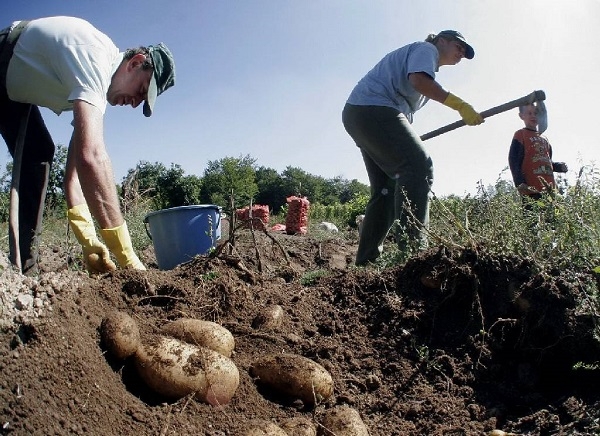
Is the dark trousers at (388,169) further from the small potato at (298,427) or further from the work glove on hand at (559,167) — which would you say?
the work glove on hand at (559,167)

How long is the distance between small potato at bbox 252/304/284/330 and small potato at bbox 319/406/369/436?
20.5 inches

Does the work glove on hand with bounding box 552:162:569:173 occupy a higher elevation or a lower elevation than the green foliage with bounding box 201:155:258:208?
lower

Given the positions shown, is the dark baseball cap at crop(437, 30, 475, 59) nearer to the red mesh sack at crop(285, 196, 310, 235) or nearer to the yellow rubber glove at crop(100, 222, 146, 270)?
the yellow rubber glove at crop(100, 222, 146, 270)

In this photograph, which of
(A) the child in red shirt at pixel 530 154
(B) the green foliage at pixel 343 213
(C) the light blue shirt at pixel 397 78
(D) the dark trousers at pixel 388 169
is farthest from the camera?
(B) the green foliage at pixel 343 213

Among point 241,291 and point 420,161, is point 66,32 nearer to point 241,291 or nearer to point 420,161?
point 241,291

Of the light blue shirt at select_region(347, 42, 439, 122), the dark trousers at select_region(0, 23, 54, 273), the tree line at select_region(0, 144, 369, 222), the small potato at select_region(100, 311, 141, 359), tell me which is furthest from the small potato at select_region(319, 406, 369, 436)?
the tree line at select_region(0, 144, 369, 222)

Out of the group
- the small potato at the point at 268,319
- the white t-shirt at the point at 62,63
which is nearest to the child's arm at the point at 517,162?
the small potato at the point at 268,319

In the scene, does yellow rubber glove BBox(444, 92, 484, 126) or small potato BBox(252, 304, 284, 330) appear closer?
small potato BBox(252, 304, 284, 330)

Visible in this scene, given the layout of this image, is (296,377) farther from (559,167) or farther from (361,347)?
(559,167)

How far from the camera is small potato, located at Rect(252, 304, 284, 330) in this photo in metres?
2.23

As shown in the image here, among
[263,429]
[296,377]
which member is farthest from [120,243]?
[263,429]

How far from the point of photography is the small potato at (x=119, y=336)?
67.9 inches

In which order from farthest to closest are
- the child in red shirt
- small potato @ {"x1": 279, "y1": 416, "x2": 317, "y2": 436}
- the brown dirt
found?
the child in red shirt, small potato @ {"x1": 279, "y1": 416, "x2": 317, "y2": 436}, the brown dirt

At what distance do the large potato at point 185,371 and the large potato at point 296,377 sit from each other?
0.14 meters
